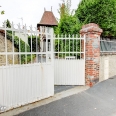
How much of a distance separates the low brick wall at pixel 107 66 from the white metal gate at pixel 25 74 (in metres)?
3.23

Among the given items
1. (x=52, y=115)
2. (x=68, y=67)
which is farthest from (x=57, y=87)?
(x=52, y=115)

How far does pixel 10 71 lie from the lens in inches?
159

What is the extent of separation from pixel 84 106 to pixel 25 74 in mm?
1901

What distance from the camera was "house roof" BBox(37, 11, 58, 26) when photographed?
3121 cm

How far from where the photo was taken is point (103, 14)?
958 centimetres

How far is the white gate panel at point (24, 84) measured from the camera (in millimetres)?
3965

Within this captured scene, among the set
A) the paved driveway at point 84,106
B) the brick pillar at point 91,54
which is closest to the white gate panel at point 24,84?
the paved driveway at point 84,106

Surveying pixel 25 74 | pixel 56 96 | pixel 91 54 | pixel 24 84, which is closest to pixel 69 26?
pixel 91 54

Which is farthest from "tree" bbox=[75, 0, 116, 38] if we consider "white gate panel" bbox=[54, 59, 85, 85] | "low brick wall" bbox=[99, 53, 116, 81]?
"white gate panel" bbox=[54, 59, 85, 85]

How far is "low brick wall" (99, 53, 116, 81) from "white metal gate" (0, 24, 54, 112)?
3235 mm

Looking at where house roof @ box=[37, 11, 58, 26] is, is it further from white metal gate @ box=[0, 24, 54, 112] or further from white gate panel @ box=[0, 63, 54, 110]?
white gate panel @ box=[0, 63, 54, 110]

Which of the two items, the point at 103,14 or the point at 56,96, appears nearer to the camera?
the point at 56,96

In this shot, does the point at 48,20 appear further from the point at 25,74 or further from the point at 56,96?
the point at 25,74

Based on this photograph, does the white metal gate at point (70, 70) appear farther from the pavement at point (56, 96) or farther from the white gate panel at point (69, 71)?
the pavement at point (56, 96)
